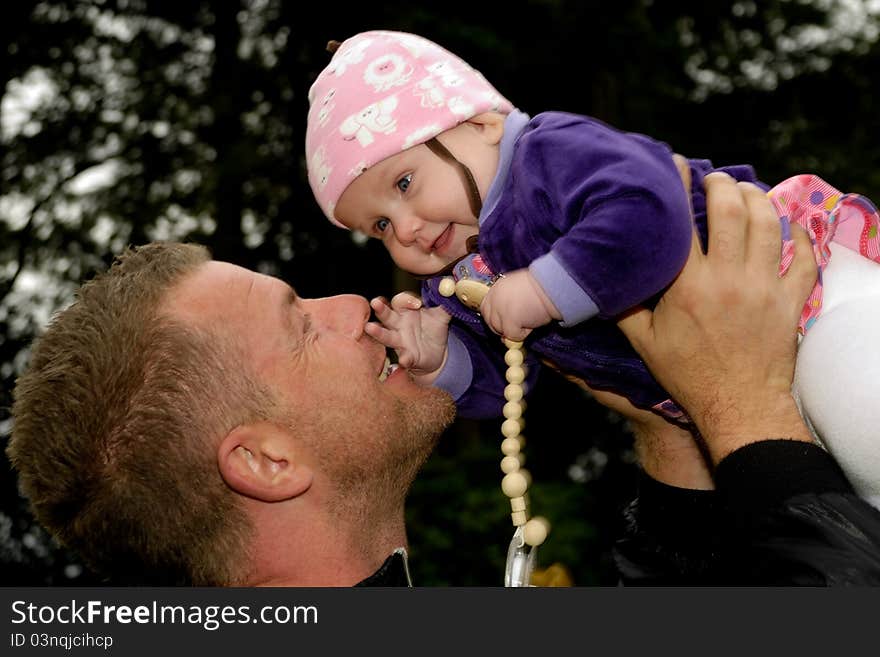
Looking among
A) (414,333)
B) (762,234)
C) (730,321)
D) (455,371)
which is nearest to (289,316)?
(414,333)

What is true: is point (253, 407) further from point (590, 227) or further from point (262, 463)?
point (590, 227)

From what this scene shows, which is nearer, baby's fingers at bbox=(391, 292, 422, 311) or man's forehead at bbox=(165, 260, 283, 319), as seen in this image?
man's forehead at bbox=(165, 260, 283, 319)

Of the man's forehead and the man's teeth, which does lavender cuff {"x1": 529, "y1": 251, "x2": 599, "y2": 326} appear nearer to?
the man's teeth

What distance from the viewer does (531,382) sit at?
11.3 feet

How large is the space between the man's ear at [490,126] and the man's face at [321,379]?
0.76 m

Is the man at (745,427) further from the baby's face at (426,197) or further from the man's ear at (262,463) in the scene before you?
the man's ear at (262,463)

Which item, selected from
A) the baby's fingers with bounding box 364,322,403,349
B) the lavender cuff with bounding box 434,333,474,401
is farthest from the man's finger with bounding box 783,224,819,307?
the baby's fingers with bounding box 364,322,403,349

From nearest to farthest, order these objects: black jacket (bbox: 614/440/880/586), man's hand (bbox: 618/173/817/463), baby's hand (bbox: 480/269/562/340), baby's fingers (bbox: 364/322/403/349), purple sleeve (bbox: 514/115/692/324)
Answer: black jacket (bbox: 614/440/880/586), purple sleeve (bbox: 514/115/692/324), baby's hand (bbox: 480/269/562/340), man's hand (bbox: 618/173/817/463), baby's fingers (bbox: 364/322/403/349)

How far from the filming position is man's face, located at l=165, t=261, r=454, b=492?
308 cm

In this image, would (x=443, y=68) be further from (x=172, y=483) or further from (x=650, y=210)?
(x=172, y=483)

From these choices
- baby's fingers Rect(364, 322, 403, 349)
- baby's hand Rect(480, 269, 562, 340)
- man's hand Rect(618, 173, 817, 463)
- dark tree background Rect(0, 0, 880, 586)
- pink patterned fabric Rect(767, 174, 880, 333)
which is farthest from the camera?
dark tree background Rect(0, 0, 880, 586)
